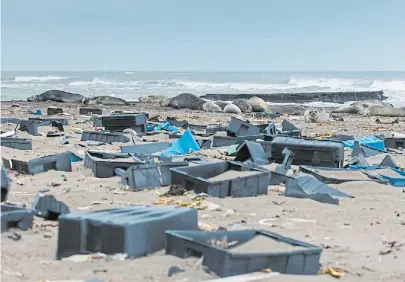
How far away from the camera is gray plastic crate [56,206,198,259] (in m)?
3.99

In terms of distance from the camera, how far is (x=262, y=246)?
163 inches

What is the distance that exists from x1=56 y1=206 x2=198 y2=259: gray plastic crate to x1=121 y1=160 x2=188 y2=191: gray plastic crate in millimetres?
2521

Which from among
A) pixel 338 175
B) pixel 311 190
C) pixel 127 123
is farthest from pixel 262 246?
pixel 127 123

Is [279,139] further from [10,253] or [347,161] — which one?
[10,253]

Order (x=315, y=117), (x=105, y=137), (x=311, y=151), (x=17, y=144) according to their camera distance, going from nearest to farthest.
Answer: (x=311, y=151), (x=17, y=144), (x=105, y=137), (x=315, y=117)

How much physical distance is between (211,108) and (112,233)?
23365 mm

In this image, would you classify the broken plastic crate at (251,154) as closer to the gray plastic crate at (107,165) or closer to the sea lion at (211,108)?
the gray plastic crate at (107,165)

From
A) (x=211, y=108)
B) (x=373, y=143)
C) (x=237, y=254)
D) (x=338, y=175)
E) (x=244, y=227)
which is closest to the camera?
(x=237, y=254)

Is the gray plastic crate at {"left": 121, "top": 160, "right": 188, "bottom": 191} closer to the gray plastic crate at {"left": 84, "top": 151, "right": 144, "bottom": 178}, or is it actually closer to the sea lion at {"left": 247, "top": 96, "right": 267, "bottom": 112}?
the gray plastic crate at {"left": 84, "top": 151, "right": 144, "bottom": 178}

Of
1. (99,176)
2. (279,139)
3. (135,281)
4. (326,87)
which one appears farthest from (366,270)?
(326,87)

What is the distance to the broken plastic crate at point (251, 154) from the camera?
8812 mm

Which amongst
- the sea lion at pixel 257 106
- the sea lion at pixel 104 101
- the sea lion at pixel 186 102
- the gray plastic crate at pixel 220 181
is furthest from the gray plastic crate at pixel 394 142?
the sea lion at pixel 104 101

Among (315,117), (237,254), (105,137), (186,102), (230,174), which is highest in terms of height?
(237,254)

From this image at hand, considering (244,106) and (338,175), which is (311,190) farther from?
(244,106)
